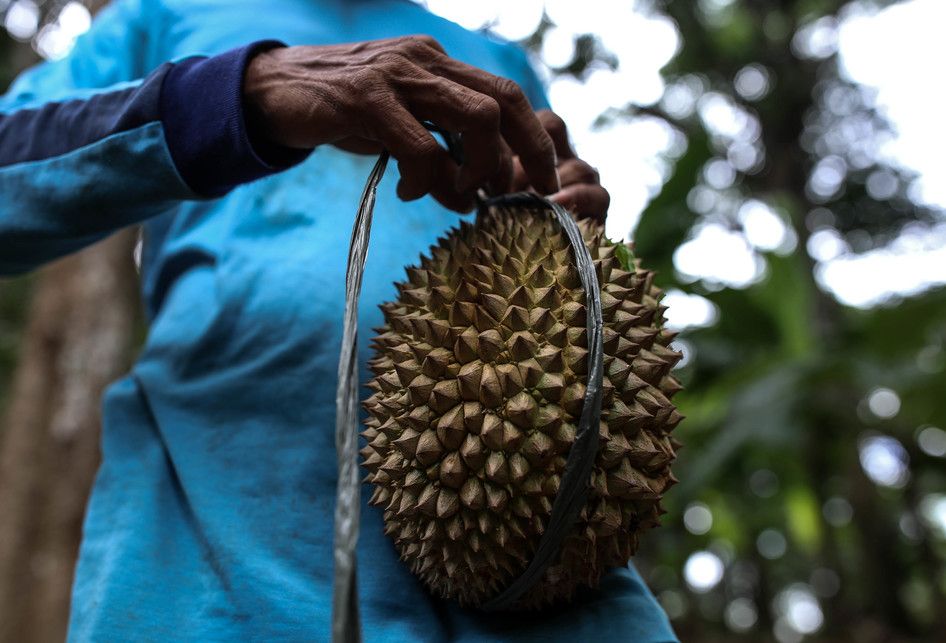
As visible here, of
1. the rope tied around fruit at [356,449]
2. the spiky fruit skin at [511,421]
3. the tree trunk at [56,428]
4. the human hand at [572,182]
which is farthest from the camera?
the tree trunk at [56,428]

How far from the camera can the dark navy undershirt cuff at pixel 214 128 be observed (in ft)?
3.34

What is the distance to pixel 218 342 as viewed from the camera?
129 cm

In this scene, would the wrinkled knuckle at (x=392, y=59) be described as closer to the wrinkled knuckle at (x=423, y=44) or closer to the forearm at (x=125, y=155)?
the wrinkled knuckle at (x=423, y=44)

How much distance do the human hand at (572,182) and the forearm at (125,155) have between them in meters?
0.37

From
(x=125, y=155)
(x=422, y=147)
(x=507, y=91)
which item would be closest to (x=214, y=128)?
(x=125, y=155)

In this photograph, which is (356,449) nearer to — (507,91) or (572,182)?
(507,91)

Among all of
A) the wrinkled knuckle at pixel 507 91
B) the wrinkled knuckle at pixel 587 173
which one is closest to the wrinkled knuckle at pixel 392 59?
the wrinkled knuckle at pixel 507 91

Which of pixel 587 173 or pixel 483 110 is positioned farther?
pixel 587 173

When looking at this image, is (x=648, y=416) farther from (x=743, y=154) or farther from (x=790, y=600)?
(x=790, y=600)

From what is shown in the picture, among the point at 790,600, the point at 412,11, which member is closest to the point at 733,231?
the point at 412,11

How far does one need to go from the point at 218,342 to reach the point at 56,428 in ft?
8.42

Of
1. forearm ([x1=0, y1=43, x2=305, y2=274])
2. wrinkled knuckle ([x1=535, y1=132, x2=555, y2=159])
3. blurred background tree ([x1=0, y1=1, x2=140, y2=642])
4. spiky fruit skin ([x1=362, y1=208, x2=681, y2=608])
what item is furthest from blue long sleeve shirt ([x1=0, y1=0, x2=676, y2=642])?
blurred background tree ([x1=0, y1=1, x2=140, y2=642])

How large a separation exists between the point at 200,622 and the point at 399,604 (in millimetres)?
269

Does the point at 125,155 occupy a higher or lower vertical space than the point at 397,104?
lower
